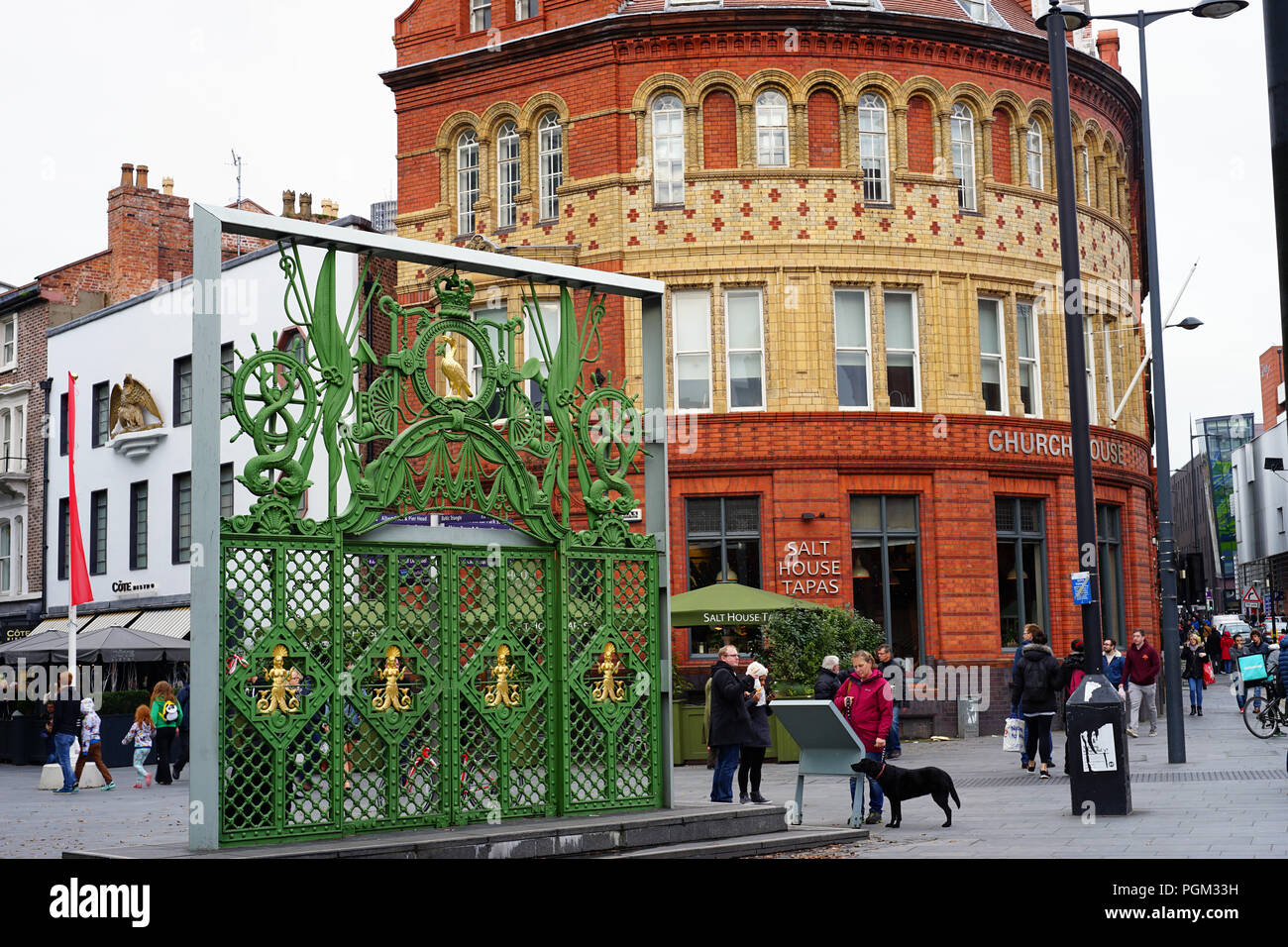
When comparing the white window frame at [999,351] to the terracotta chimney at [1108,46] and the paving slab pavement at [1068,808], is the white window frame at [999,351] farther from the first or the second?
the terracotta chimney at [1108,46]

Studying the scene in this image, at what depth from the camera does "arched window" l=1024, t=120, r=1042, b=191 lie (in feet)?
103

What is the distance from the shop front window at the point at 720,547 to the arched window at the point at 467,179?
7519 mm

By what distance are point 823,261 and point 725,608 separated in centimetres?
834

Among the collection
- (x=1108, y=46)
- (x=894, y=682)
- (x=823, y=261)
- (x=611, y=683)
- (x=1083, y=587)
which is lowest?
(x=894, y=682)

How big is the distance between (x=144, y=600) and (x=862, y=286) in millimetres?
19893

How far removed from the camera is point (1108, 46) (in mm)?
37750

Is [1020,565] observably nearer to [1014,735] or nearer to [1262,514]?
[1014,735]

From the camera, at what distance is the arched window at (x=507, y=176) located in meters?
30.8

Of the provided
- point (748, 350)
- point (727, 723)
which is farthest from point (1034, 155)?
point (727, 723)

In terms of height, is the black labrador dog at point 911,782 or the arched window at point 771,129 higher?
the arched window at point 771,129

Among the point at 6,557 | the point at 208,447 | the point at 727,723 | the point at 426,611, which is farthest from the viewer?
the point at 6,557

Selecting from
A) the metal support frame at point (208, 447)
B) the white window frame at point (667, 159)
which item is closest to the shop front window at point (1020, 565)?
the white window frame at point (667, 159)
